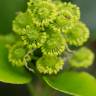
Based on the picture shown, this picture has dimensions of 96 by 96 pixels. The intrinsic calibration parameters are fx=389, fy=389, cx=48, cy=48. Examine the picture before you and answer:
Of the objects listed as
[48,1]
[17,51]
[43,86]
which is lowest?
[43,86]

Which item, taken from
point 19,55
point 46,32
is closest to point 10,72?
point 19,55

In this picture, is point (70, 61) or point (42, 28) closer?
point (42, 28)

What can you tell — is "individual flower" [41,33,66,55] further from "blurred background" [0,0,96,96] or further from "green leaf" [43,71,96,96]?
"blurred background" [0,0,96,96]

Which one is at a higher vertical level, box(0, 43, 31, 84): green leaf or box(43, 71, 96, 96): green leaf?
A: box(0, 43, 31, 84): green leaf

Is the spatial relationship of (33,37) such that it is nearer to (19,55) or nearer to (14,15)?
(19,55)

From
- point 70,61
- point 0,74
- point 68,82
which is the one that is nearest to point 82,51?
point 70,61

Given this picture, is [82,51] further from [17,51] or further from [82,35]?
[17,51]

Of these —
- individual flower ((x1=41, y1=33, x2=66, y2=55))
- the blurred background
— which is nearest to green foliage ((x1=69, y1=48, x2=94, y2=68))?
the blurred background
